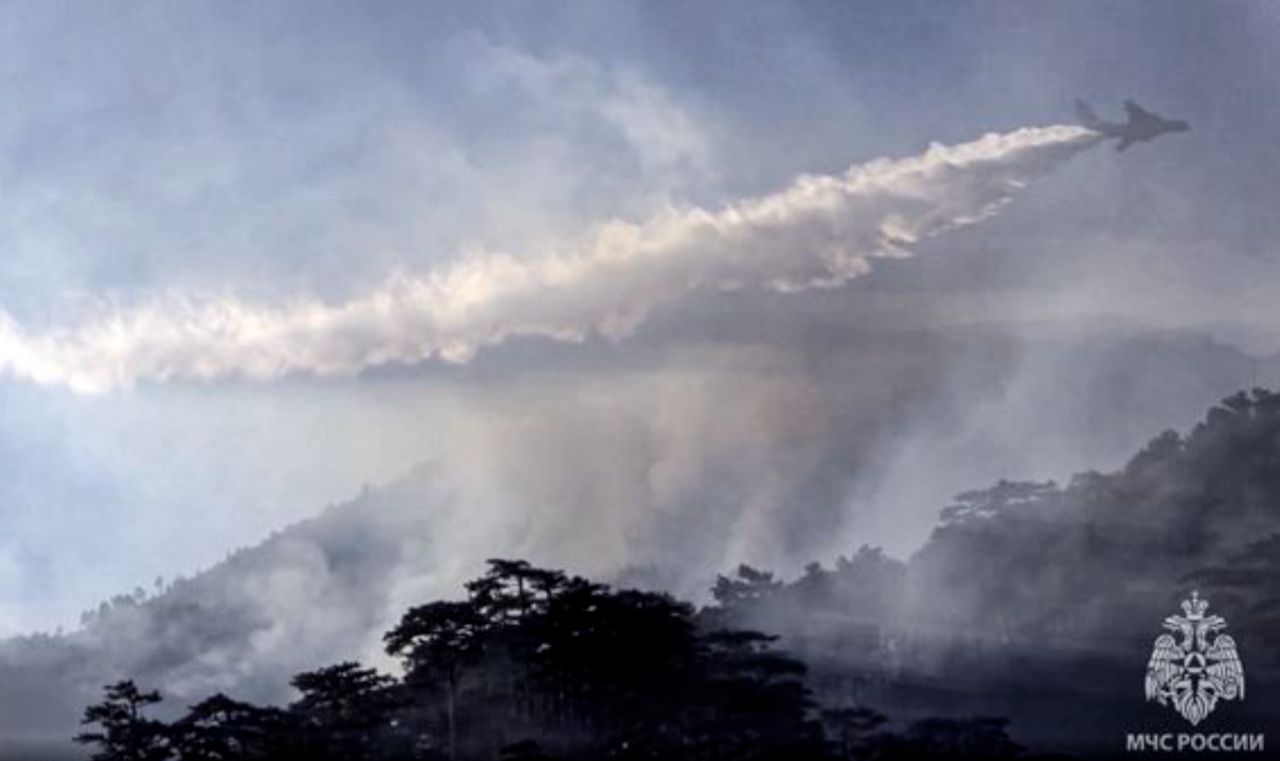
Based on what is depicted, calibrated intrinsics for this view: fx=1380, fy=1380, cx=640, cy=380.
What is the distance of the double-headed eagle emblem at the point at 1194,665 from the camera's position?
49875mm

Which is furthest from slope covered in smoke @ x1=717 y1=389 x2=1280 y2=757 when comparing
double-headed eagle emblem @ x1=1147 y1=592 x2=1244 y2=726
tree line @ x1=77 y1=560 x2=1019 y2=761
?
tree line @ x1=77 y1=560 x2=1019 y2=761

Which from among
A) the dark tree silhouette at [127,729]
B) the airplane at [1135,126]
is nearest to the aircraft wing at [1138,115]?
the airplane at [1135,126]

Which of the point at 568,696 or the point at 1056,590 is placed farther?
the point at 1056,590

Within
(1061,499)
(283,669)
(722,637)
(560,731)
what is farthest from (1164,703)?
(283,669)

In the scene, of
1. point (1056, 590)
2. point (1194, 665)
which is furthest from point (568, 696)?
point (1194, 665)

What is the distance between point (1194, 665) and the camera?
170 ft

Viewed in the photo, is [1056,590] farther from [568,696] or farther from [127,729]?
[127,729]

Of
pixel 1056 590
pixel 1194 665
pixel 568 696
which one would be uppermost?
pixel 1056 590

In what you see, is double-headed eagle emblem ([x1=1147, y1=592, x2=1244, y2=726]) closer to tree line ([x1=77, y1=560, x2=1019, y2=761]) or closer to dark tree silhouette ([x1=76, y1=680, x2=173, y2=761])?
Result: tree line ([x1=77, y1=560, x2=1019, y2=761])

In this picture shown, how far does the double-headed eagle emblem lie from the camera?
49.9 metres

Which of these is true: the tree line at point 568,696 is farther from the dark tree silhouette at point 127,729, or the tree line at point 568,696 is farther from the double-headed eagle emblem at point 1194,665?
the double-headed eagle emblem at point 1194,665

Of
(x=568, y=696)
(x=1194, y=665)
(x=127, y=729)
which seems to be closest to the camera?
(x=127, y=729)

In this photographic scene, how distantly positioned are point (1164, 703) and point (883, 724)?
33.1ft

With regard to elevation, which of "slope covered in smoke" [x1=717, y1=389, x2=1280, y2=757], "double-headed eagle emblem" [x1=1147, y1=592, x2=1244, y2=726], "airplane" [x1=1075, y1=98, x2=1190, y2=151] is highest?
"airplane" [x1=1075, y1=98, x2=1190, y2=151]
